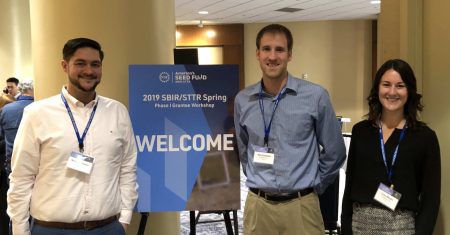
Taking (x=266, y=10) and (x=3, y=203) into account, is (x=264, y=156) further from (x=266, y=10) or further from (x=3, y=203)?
(x=266, y=10)

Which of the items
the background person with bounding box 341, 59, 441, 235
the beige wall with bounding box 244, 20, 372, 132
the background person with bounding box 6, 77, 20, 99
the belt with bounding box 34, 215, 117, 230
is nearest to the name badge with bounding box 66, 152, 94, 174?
the belt with bounding box 34, 215, 117, 230

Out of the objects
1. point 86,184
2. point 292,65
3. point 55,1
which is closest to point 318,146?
point 86,184

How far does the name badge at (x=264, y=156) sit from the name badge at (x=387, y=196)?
0.49 m

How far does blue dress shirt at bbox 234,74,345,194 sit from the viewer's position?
2.06 m

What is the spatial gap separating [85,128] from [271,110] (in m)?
0.87

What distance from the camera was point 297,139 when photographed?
207cm

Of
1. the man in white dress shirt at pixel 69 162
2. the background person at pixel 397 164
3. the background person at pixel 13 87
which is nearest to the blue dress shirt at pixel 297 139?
the background person at pixel 397 164

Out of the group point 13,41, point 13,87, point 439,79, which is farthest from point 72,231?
point 13,41

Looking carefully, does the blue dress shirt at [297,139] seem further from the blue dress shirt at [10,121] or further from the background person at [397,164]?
the blue dress shirt at [10,121]

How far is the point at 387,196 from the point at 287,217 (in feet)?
1.52

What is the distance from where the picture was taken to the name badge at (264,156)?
207 centimetres

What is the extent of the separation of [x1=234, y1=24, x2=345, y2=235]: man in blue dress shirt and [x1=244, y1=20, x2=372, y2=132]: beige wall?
9640mm

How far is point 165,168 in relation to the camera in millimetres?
2732

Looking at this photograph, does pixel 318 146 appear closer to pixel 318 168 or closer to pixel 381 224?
pixel 318 168
